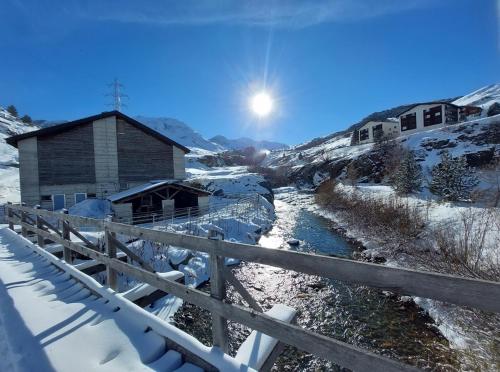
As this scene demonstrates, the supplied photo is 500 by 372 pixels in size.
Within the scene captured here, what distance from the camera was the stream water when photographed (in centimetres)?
691

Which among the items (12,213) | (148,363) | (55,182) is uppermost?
(55,182)

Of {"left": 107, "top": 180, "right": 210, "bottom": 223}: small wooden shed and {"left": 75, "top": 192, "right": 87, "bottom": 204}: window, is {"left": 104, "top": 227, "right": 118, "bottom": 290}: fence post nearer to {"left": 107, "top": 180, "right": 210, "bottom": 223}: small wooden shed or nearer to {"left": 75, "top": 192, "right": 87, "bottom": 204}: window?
{"left": 107, "top": 180, "right": 210, "bottom": 223}: small wooden shed

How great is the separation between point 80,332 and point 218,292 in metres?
2.02

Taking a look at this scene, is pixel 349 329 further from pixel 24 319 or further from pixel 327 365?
pixel 24 319

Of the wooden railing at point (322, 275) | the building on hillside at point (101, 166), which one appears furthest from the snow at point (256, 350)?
the building on hillside at point (101, 166)

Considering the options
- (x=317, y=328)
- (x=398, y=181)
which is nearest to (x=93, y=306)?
(x=317, y=328)

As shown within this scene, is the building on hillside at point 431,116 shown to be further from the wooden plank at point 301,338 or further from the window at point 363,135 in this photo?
the wooden plank at point 301,338

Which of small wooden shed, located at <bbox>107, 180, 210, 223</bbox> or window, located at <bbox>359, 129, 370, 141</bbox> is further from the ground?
window, located at <bbox>359, 129, 370, 141</bbox>

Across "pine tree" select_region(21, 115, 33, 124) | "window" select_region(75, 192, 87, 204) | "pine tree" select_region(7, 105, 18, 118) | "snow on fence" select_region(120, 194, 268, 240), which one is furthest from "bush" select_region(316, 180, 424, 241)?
"pine tree" select_region(7, 105, 18, 118)

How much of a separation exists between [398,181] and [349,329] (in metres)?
19.5

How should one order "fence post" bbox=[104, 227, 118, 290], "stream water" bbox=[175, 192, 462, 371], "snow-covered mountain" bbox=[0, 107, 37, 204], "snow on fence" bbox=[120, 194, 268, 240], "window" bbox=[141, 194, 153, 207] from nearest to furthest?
"fence post" bbox=[104, 227, 118, 290]
"stream water" bbox=[175, 192, 462, 371]
"snow on fence" bbox=[120, 194, 268, 240]
"window" bbox=[141, 194, 153, 207]
"snow-covered mountain" bbox=[0, 107, 37, 204]

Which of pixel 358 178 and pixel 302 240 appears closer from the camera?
pixel 302 240

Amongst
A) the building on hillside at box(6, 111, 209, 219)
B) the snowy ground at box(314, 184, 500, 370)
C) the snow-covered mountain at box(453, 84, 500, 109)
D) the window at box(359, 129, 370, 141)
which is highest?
the snow-covered mountain at box(453, 84, 500, 109)

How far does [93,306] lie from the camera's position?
13.9 feet
